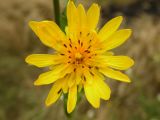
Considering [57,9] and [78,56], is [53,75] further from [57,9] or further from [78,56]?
[57,9]

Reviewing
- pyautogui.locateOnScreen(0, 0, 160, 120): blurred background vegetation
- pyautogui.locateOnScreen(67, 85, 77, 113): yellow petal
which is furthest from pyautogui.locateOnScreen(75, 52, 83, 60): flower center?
pyautogui.locateOnScreen(0, 0, 160, 120): blurred background vegetation

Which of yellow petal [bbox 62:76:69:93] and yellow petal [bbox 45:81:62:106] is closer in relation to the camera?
yellow petal [bbox 45:81:62:106]

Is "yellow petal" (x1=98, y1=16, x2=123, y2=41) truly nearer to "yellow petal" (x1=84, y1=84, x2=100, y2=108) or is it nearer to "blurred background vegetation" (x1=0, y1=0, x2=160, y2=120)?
"yellow petal" (x1=84, y1=84, x2=100, y2=108)

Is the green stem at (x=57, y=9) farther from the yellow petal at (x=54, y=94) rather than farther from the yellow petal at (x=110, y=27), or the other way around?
the yellow petal at (x=54, y=94)

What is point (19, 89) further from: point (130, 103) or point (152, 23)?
point (152, 23)

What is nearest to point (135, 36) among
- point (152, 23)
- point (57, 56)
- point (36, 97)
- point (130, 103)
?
point (152, 23)

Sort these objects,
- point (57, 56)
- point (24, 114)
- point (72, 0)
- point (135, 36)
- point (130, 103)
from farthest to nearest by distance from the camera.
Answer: point (135, 36)
point (130, 103)
point (24, 114)
point (57, 56)
point (72, 0)

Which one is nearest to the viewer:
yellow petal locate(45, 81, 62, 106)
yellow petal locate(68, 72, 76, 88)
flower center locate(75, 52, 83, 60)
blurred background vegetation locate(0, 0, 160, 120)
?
yellow petal locate(45, 81, 62, 106)

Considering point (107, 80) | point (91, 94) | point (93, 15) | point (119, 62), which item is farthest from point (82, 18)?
point (107, 80)
